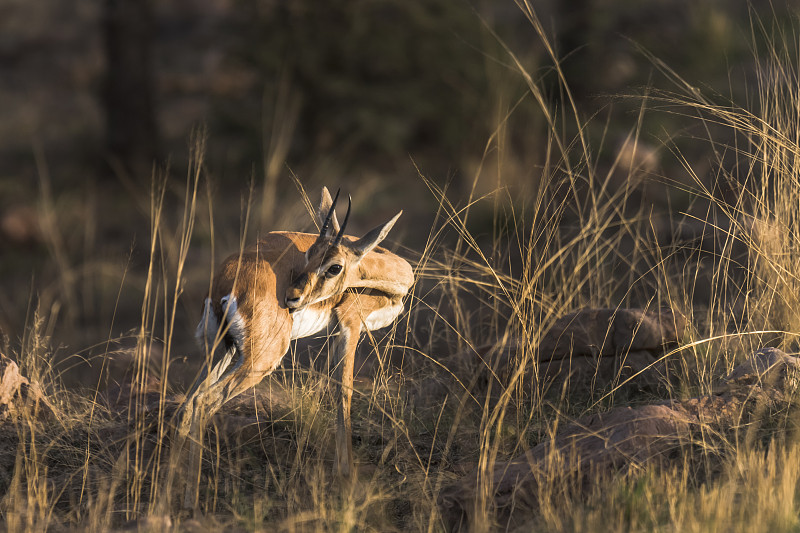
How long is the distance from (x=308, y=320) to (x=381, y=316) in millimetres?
433

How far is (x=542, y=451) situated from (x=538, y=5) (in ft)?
63.8

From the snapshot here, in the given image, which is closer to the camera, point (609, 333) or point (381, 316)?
point (381, 316)

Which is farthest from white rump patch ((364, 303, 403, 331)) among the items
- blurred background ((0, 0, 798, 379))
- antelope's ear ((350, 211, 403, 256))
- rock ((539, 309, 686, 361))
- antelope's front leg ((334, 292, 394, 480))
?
blurred background ((0, 0, 798, 379))

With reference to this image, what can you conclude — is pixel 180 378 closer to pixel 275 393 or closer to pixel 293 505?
pixel 275 393

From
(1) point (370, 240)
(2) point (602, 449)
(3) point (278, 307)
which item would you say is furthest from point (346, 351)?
(2) point (602, 449)

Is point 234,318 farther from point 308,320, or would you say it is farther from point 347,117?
point 347,117

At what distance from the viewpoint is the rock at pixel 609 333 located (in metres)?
5.18

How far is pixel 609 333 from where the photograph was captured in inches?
207

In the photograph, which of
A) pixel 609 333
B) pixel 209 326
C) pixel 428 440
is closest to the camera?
pixel 209 326

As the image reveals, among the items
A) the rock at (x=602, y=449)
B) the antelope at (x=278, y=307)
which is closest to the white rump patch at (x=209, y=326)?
the antelope at (x=278, y=307)

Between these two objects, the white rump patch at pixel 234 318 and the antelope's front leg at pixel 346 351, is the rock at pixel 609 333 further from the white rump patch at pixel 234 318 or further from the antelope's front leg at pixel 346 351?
the white rump patch at pixel 234 318

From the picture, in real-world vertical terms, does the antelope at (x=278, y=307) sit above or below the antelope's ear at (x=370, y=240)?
below

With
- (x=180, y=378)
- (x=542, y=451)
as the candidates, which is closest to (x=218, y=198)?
(x=180, y=378)

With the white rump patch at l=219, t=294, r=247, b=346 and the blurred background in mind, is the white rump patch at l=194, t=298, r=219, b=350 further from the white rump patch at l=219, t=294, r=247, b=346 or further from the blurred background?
the blurred background
